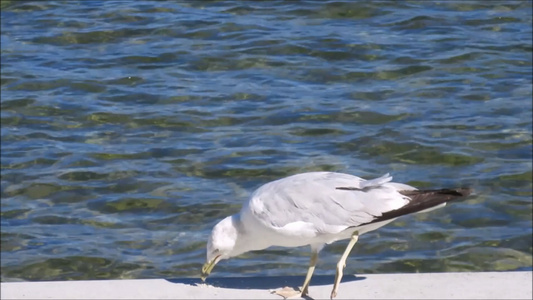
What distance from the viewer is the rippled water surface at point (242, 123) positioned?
6.95 metres

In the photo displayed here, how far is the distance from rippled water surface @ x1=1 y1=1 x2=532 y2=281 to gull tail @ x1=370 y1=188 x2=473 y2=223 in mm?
2291

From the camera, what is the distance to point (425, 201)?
435 cm

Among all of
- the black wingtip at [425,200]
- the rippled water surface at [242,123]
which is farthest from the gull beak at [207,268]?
the rippled water surface at [242,123]

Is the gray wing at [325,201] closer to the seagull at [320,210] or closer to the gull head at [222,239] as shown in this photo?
the seagull at [320,210]

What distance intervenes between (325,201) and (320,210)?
0.04m

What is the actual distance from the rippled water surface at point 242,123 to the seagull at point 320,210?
6.29 ft

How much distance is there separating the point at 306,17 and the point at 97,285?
7189mm

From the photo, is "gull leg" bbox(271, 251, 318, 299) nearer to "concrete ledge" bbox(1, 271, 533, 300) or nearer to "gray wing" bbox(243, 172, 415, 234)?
"concrete ledge" bbox(1, 271, 533, 300)

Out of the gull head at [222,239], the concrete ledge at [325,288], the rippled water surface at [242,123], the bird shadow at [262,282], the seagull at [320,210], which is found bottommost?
the rippled water surface at [242,123]

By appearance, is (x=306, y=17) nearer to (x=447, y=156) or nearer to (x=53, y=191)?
(x=447, y=156)

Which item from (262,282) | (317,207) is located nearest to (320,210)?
(317,207)

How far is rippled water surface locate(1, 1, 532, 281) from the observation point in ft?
22.8

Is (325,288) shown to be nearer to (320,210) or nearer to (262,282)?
(262,282)

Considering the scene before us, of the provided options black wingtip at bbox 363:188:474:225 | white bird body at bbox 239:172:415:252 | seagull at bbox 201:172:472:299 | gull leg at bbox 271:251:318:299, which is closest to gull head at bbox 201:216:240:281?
seagull at bbox 201:172:472:299
